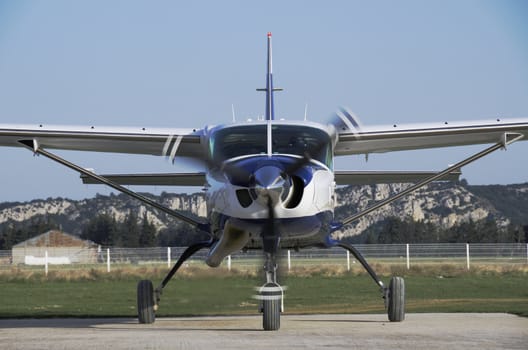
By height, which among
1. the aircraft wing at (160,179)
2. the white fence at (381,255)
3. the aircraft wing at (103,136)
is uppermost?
the aircraft wing at (103,136)

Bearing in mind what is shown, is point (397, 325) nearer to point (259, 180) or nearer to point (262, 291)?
point (262, 291)

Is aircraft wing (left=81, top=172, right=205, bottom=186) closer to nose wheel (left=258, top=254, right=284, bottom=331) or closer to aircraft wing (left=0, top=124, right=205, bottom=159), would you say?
aircraft wing (left=0, top=124, right=205, bottom=159)

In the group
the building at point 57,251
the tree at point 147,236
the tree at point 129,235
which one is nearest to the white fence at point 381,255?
the building at point 57,251

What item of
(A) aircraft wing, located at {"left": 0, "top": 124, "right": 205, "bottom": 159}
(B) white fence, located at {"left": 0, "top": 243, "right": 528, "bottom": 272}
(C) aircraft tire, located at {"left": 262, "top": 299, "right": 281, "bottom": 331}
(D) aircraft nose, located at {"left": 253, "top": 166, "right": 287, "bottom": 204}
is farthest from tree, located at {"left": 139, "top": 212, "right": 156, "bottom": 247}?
(D) aircraft nose, located at {"left": 253, "top": 166, "right": 287, "bottom": 204}

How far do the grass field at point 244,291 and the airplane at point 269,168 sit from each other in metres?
0.96

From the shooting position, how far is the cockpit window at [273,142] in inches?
518

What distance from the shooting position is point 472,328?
13.9 meters

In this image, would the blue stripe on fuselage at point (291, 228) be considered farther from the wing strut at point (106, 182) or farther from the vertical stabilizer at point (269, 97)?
the vertical stabilizer at point (269, 97)

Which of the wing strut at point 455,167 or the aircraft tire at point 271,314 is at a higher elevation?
the wing strut at point 455,167

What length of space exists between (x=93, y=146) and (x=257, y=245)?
3.83 metres

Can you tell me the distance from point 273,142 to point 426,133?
3.89 m

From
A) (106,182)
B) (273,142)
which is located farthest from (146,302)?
(273,142)

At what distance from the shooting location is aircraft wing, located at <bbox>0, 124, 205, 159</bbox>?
1559 cm

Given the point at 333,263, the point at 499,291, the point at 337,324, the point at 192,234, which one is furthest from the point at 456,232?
the point at 337,324
